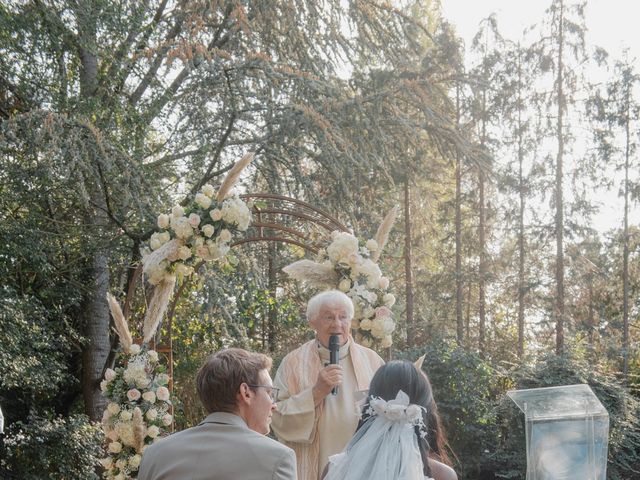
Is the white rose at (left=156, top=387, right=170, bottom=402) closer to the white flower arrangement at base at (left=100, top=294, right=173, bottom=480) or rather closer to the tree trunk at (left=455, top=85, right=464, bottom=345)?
the white flower arrangement at base at (left=100, top=294, right=173, bottom=480)

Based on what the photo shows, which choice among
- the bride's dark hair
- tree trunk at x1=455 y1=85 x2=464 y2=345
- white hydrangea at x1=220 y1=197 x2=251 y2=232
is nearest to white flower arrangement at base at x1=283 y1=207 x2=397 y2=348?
white hydrangea at x1=220 y1=197 x2=251 y2=232

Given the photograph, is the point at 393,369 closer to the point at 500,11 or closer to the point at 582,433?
the point at 582,433

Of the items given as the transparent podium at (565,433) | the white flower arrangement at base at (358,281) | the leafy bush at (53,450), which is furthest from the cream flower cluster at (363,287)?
the leafy bush at (53,450)

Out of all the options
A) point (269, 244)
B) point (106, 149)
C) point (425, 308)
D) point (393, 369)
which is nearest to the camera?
point (393, 369)

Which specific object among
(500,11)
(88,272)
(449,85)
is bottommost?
(88,272)

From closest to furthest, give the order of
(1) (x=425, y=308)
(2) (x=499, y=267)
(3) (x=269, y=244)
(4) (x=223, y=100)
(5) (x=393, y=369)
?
1. (5) (x=393, y=369)
2. (4) (x=223, y=100)
3. (3) (x=269, y=244)
4. (1) (x=425, y=308)
5. (2) (x=499, y=267)

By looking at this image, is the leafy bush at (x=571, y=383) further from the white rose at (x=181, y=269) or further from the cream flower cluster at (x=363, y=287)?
the white rose at (x=181, y=269)

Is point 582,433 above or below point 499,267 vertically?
below

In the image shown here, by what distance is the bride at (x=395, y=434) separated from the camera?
280 cm

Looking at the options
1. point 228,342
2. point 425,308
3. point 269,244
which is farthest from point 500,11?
point 228,342

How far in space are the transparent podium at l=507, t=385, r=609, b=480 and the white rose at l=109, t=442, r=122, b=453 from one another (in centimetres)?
241

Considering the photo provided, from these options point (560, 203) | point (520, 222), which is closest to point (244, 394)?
point (560, 203)

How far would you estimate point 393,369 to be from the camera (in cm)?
289

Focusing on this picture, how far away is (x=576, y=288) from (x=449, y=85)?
6729 millimetres
